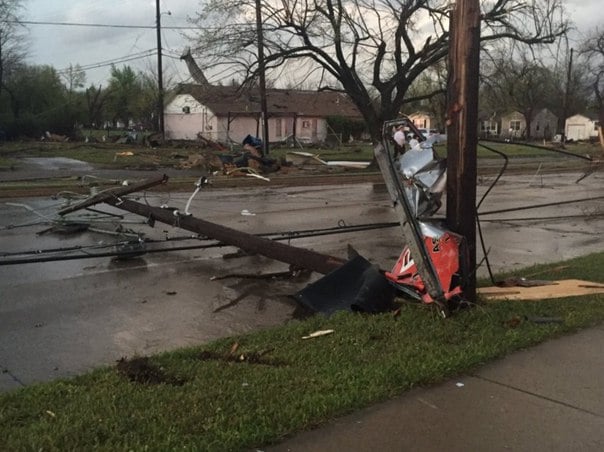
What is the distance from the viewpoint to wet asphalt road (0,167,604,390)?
19.5 feet

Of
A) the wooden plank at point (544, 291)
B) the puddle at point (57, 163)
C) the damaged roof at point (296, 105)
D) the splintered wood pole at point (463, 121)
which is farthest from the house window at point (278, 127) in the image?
the splintered wood pole at point (463, 121)

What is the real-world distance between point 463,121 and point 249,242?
3.10 m

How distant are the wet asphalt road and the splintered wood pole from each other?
2.03m

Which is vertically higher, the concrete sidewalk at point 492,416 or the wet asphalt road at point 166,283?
the concrete sidewalk at point 492,416

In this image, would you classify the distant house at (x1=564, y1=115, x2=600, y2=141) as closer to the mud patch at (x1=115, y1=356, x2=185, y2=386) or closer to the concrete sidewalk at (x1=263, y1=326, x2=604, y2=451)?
the concrete sidewalk at (x1=263, y1=326, x2=604, y2=451)

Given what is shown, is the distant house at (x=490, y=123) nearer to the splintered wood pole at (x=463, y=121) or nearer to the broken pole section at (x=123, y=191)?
the broken pole section at (x=123, y=191)

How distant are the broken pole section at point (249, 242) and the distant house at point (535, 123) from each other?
11150 cm

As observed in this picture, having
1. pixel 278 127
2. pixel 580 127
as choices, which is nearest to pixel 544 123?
pixel 580 127

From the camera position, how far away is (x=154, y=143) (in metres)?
49.1

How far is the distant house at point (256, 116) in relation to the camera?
6481 cm

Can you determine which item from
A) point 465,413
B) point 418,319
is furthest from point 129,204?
point 465,413

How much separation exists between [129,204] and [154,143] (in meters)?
40.6

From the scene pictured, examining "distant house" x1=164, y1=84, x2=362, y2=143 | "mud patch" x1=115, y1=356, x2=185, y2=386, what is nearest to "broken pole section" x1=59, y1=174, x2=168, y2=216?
"mud patch" x1=115, y1=356, x2=185, y2=386

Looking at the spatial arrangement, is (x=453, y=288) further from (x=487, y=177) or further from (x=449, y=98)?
(x=487, y=177)
